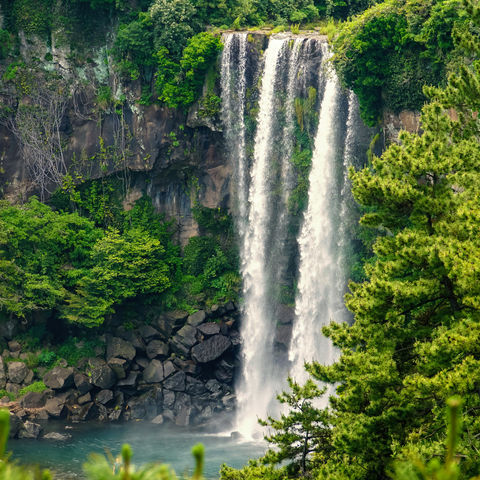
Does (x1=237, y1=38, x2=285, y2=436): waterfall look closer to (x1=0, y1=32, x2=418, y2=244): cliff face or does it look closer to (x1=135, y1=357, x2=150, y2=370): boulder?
(x1=0, y1=32, x2=418, y2=244): cliff face

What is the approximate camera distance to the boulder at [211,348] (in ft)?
99.2

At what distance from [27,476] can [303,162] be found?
27.3 metres

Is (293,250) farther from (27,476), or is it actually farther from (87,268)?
(27,476)

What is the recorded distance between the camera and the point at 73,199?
110ft

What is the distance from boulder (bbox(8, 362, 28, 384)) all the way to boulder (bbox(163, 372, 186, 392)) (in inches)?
255

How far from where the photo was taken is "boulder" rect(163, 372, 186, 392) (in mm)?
30062

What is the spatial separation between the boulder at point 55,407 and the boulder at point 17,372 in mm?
1787

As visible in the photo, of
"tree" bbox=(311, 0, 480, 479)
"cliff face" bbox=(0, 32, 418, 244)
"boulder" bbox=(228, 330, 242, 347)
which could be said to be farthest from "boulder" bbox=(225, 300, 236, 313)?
"tree" bbox=(311, 0, 480, 479)

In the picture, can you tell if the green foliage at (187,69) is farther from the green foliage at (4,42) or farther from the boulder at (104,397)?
the boulder at (104,397)

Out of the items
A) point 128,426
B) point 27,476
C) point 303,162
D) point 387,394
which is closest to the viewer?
point 27,476

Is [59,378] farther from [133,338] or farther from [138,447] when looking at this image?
[138,447]

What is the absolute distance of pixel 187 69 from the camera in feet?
103

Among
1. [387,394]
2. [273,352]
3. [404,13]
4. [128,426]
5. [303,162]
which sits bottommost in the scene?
[128,426]

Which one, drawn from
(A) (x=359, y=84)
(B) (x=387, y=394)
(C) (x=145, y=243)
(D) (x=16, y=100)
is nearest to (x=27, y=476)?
(B) (x=387, y=394)
